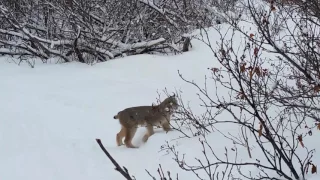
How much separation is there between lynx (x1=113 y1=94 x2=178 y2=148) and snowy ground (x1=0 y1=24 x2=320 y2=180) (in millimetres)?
198

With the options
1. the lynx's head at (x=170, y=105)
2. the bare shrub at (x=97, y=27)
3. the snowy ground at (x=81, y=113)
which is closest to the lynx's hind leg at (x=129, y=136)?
the snowy ground at (x=81, y=113)

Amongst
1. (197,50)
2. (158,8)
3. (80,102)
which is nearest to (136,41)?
(158,8)

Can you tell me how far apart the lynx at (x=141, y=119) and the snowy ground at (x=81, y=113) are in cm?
20

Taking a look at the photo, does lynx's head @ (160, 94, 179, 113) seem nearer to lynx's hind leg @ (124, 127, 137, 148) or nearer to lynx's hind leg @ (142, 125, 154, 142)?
lynx's hind leg @ (142, 125, 154, 142)

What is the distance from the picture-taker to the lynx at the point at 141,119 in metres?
7.18

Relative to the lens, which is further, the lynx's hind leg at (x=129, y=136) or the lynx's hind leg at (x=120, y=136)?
the lynx's hind leg at (x=120, y=136)

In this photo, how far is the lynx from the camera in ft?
23.6

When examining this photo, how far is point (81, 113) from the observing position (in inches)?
355

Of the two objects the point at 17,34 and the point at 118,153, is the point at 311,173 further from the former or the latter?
the point at 17,34

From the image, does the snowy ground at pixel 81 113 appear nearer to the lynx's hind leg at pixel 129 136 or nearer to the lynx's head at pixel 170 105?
the lynx's hind leg at pixel 129 136

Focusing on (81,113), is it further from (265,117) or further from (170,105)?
(265,117)

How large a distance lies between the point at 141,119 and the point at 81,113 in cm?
209

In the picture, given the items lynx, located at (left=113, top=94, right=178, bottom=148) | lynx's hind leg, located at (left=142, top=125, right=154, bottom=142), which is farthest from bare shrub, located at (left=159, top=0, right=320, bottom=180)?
lynx's hind leg, located at (left=142, top=125, right=154, bottom=142)

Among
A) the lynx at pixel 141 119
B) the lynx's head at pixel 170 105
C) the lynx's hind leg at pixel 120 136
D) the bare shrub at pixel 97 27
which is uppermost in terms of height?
the bare shrub at pixel 97 27
